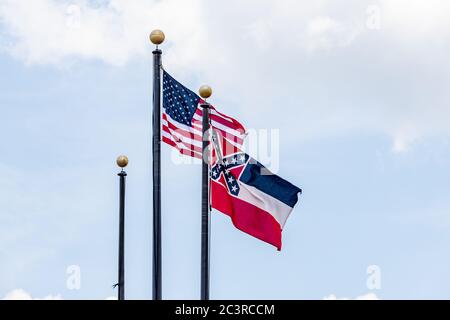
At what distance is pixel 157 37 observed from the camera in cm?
2308

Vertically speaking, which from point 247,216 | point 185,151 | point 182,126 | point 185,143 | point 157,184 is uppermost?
point 182,126

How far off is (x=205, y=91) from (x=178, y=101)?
2.00 ft

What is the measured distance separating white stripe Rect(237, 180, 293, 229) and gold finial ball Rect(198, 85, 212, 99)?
7.35 feet

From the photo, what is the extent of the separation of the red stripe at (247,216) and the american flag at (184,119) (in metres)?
1.04

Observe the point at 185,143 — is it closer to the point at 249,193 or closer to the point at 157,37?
the point at 249,193

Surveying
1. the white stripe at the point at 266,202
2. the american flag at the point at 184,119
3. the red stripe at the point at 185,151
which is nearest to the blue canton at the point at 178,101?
the american flag at the point at 184,119

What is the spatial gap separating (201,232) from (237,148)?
2377 mm

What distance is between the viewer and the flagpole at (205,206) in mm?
23453

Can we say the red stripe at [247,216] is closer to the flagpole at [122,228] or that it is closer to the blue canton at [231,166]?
the blue canton at [231,166]

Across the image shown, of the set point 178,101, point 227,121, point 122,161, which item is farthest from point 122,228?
point 178,101
